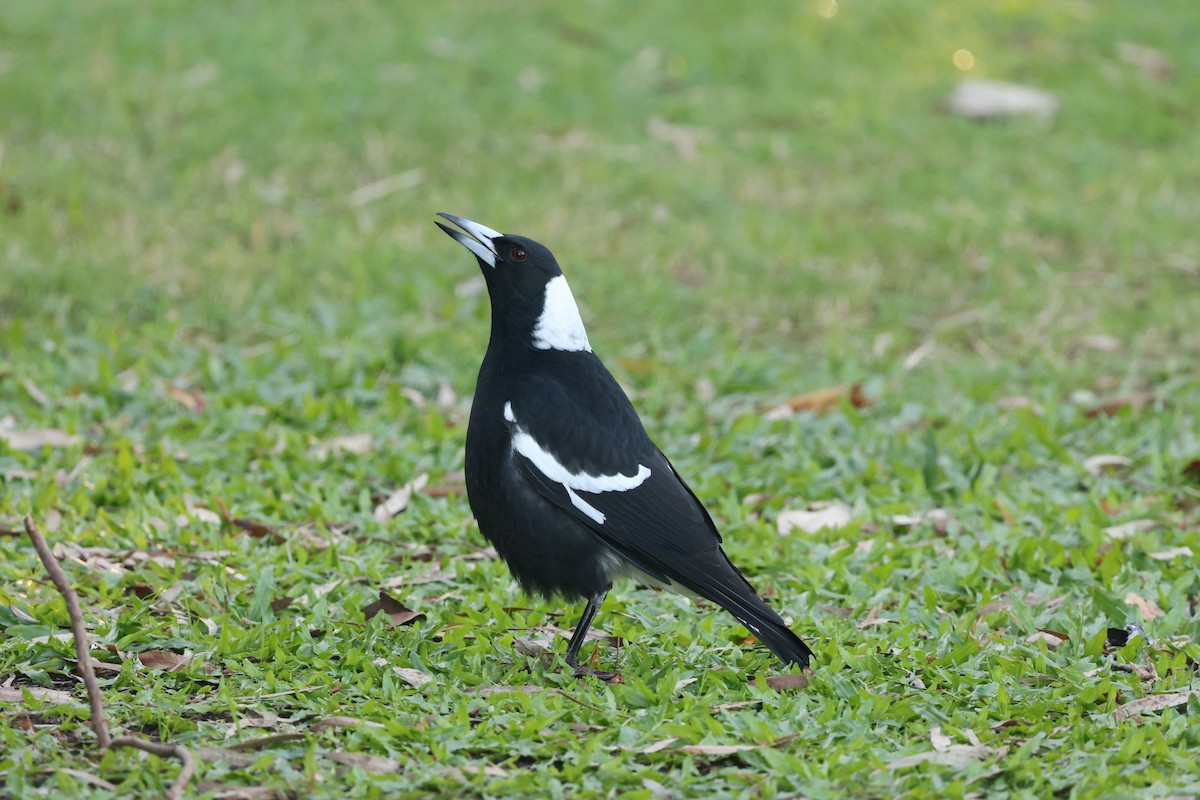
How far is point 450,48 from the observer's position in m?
9.20

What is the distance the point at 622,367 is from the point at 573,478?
257 centimetres

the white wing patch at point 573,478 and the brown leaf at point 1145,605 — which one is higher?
the white wing patch at point 573,478

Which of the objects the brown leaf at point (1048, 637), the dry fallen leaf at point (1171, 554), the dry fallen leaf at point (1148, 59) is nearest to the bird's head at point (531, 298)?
the brown leaf at point (1048, 637)

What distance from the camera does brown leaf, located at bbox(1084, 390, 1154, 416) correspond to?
231 inches

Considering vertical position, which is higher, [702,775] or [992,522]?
[702,775]

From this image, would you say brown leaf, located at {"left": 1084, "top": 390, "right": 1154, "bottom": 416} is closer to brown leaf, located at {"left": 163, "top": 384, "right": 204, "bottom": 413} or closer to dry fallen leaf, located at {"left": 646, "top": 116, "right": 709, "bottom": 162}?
dry fallen leaf, located at {"left": 646, "top": 116, "right": 709, "bottom": 162}

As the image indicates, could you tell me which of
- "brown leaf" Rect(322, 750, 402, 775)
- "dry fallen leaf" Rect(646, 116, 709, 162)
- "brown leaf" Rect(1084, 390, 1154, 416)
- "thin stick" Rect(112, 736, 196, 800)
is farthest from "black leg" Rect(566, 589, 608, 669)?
"dry fallen leaf" Rect(646, 116, 709, 162)

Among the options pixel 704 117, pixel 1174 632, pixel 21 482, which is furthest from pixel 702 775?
pixel 704 117

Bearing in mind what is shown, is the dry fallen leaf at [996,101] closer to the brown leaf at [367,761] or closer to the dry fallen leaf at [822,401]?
the dry fallen leaf at [822,401]

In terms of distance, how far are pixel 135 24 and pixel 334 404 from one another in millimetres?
4501

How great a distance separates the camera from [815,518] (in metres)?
4.89

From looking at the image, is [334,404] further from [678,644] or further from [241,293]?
[678,644]

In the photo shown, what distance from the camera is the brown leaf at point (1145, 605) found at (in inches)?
159

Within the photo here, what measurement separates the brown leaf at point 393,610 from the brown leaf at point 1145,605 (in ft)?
6.61
